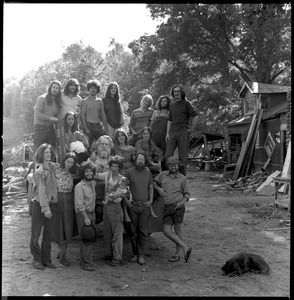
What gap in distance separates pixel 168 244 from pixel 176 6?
19459 millimetres

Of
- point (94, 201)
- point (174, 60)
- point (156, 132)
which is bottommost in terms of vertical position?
point (94, 201)

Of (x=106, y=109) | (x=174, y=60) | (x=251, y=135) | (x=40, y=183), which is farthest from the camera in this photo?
(x=174, y=60)

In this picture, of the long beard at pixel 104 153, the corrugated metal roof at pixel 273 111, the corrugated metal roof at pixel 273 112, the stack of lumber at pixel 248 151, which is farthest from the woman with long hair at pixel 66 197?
the stack of lumber at pixel 248 151

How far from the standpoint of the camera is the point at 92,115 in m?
7.54

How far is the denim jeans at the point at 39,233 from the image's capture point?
559 cm

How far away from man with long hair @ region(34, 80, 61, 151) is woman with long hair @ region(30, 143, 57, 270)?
1.63m

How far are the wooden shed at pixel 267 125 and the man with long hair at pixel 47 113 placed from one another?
39.8 ft

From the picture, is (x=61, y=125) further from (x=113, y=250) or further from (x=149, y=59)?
(x=149, y=59)

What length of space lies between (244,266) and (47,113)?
13.4 feet

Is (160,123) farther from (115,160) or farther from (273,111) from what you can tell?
(273,111)

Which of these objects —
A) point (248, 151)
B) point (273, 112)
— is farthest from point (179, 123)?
point (273, 112)

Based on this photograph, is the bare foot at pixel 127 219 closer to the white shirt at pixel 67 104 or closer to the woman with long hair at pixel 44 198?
the woman with long hair at pixel 44 198

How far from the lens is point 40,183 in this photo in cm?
546

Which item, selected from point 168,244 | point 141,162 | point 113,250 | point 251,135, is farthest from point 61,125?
point 251,135
